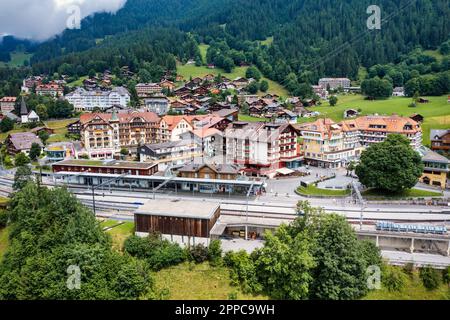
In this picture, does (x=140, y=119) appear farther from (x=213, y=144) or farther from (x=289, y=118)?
(x=289, y=118)

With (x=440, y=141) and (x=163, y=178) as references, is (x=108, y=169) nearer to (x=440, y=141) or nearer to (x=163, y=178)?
(x=163, y=178)

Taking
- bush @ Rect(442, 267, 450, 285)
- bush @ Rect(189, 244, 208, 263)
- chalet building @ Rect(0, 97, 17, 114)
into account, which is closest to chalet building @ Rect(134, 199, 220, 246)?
bush @ Rect(189, 244, 208, 263)

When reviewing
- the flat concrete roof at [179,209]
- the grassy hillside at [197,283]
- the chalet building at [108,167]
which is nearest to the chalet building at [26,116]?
the chalet building at [108,167]

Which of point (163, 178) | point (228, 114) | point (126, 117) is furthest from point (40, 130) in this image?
point (163, 178)

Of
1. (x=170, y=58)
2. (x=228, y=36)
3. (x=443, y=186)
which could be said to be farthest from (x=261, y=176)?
(x=228, y=36)

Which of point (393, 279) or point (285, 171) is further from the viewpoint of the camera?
point (285, 171)

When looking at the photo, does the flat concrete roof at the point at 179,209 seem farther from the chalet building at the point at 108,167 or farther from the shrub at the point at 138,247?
the chalet building at the point at 108,167

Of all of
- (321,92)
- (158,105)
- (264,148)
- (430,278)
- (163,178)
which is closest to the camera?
(430,278)
